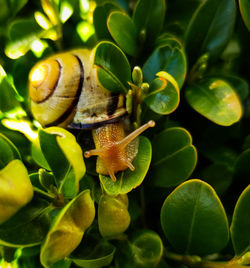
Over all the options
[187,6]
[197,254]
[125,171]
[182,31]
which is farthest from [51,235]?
[187,6]

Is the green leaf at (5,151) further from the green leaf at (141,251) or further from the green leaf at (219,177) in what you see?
the green leaf at (219,177)

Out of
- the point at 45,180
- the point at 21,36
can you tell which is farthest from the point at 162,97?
the point at 21,36

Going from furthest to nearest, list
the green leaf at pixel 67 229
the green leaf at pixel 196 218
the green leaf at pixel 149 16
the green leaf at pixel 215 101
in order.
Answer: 1. the green leaf at pixel 149 16
2. the green leaf at pixel 215 101
3. the green leaf at pixel 196 218
4. the green leaf at pixel 67 229

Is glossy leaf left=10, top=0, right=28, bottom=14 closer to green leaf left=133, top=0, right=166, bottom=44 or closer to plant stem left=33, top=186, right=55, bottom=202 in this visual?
green leaf left=133, top=0, right=166, bottom=44

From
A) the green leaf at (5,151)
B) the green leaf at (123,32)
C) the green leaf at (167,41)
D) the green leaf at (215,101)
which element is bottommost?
the green leaf at (215,101)

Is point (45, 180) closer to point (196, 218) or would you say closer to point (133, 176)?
point (133, 176)

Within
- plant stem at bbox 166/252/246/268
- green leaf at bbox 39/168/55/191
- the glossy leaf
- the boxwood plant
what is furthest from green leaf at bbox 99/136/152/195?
the glossy leaf

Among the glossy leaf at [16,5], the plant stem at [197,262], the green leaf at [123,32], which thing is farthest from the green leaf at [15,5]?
the plant stem at [197,262]
